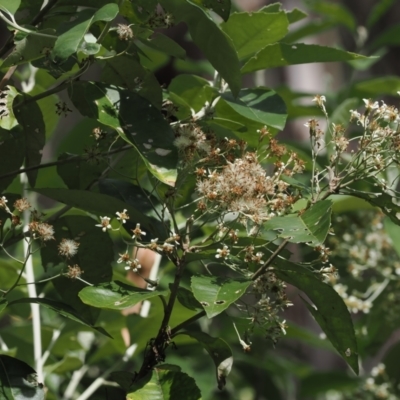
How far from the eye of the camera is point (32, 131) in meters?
1.07

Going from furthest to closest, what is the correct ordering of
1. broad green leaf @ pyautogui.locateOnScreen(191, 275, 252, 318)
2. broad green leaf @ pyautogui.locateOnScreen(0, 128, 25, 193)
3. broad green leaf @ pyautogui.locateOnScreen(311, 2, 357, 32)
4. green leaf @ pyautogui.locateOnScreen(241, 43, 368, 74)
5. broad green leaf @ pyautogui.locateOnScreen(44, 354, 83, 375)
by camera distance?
broad green leaf @ pyautogui.locateOnScreen(311, 2, 357, 32) → broad green leaf @ pyautogui.locateOnScreen(44, 354, 83, 375) → green leaf @ pyautogui.locateOnScreen(241, 43, 368, 74) → broad green leaf @ pyautogui.locateOnScreen(0, 128, 25, 193) → broad green leaf @ pyautogui.locateOnScreen(191, 275, 252, 318)

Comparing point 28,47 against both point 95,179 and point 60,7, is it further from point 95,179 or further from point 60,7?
point 95,179

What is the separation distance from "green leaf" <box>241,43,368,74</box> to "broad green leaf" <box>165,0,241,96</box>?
0.19 metres

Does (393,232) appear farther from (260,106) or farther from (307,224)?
(307,224)

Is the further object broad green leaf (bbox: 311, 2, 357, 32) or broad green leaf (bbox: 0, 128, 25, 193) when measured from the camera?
broad green leaf (bbox: 311, 2, 357, 32)

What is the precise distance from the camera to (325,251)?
0.94m

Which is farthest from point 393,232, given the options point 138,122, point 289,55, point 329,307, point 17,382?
point 17,382

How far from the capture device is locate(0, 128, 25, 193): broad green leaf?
1.03 m

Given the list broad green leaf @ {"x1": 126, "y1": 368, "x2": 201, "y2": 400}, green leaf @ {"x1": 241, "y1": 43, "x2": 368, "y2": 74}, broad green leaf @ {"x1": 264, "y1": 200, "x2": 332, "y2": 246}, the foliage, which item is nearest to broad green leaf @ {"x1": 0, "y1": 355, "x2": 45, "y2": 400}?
the foliage

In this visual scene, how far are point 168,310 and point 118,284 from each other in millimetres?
68

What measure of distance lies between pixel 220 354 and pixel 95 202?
0.25 meters

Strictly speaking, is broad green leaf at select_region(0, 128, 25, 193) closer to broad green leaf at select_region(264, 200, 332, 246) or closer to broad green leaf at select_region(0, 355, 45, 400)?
broad green leaf at select_region(0, 355, 45, 400)

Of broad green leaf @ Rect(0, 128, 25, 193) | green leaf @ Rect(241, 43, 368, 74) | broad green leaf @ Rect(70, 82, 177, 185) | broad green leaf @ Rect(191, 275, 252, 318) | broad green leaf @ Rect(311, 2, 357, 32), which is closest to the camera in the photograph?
broad green leaf @ Rect(191, 275, 252, 318)

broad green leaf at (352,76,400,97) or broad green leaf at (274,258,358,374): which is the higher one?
broad green leaf at (274,258,358,374)
